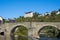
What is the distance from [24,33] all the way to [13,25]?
9559 mm

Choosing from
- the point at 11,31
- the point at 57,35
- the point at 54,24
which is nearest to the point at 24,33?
the point at 11,31

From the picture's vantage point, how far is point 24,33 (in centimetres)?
5619

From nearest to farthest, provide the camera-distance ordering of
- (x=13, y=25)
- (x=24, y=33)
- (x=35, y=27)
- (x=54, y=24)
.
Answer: (x=54, y=24), (x=35, y=27), (x=13, y=25), (x=24, y=33)

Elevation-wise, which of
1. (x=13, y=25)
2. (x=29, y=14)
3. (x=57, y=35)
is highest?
(x=29, y=14)

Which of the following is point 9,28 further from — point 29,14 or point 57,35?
point 29,14

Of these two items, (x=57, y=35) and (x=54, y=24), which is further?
(x=57, y=35)

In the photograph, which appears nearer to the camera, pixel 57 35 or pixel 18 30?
pixel 57 35

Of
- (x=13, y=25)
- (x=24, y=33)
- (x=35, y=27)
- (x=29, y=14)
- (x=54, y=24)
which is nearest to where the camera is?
(x=54, y=24)

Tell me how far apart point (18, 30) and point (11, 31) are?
10166 mm

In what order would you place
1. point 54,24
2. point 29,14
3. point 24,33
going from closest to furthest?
1. point 54,24
2. point 24,33
3. point 29,14

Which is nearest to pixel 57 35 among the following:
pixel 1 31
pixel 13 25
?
pixel 13 25

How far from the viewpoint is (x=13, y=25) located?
47.3 metres

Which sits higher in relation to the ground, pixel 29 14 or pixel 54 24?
pixel 29 14

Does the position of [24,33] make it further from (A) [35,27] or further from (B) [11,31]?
(A) [35,27]
